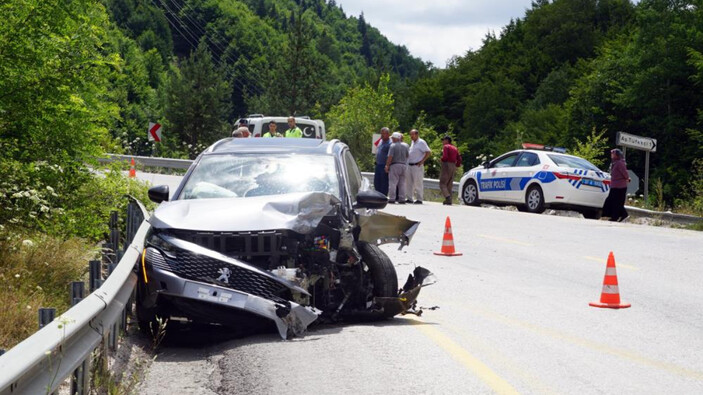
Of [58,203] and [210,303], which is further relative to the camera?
[58,203]

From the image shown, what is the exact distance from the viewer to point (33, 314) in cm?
729

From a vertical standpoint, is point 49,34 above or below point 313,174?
above

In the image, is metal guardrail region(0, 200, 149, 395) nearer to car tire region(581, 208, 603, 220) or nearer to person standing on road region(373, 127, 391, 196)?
car tire region(581, 208, 603, 220)

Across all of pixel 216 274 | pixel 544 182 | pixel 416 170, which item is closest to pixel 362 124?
pixel 416 170

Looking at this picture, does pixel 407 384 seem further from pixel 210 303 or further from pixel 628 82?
pixel 628 82

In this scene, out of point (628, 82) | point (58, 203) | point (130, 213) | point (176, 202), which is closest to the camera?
point (176, 202)

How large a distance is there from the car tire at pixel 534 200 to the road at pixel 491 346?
11.6 metres

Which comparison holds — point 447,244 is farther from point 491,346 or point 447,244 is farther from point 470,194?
point 470,194

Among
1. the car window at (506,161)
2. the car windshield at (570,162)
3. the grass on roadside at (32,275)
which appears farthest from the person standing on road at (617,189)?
the grass on roadside at (32,275)

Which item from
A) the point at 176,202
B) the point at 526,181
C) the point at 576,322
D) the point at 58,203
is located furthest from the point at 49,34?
the point at 526,181

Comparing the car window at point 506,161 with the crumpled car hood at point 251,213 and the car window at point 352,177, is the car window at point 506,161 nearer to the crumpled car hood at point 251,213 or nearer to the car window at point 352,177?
the car window at point 352,177

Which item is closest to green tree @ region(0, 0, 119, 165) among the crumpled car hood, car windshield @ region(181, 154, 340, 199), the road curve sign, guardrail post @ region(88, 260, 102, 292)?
car windshield @ region(181, 154, 340, 199)

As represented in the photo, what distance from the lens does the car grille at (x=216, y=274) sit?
7.92 meters

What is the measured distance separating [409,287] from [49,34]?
14.5 ft
